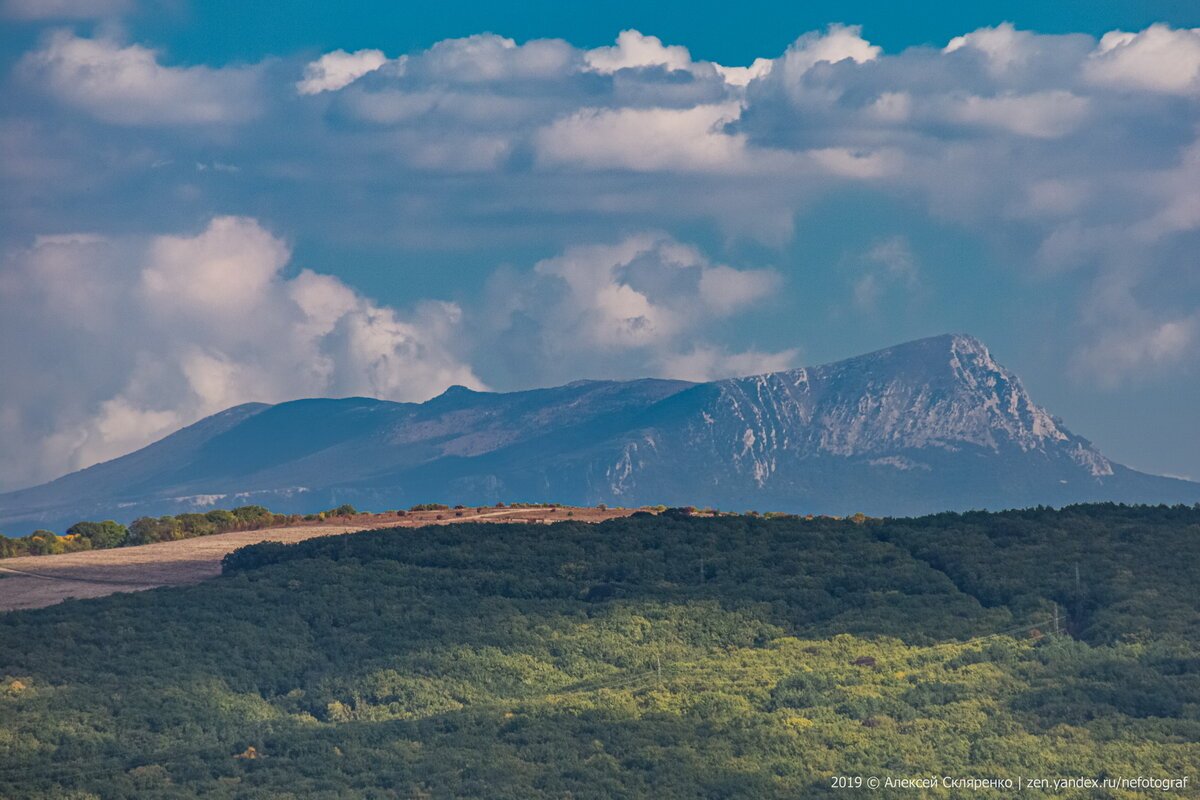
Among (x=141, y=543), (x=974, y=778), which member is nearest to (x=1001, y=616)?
(x=974, y=778)

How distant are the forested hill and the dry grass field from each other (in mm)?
5915

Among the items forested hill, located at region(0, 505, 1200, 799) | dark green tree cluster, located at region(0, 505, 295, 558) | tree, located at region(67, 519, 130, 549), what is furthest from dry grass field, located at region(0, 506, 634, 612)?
tree, located at region(67, 519, 130, 549)

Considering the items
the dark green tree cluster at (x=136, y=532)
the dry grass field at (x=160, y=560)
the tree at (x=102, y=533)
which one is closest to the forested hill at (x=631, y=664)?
the dry grass field at (x=160, y=560)

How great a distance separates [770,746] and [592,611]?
3004 centimetres

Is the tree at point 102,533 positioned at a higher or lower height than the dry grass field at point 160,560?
higher

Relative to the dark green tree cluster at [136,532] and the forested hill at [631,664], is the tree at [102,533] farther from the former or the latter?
the forested hill at [631,664]

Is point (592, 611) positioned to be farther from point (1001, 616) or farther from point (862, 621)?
point (1001, 616)

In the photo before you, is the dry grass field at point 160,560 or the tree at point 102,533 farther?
the tree at point 102,533

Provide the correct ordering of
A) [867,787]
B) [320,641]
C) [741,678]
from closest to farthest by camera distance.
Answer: [867,787] → [741,678] → [320,641]

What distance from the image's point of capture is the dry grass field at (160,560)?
126 meters

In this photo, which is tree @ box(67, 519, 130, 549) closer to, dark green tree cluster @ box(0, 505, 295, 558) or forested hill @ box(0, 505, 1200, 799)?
dark green tree cluster @ box(0, 505, 295, 558)

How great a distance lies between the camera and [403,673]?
10650 centimetres

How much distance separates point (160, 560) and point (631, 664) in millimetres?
46837

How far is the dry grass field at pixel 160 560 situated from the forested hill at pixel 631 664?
5915 mm
